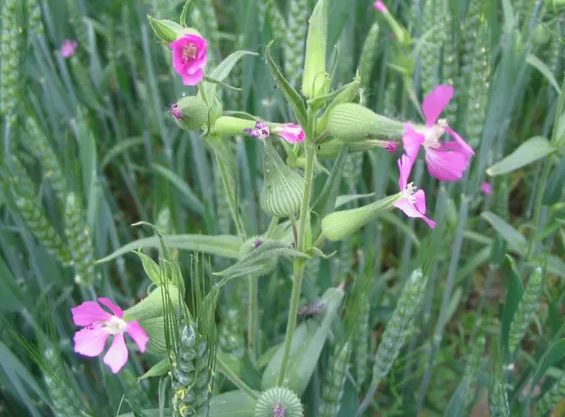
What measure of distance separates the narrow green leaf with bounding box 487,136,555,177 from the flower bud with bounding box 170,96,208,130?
55 centimetres

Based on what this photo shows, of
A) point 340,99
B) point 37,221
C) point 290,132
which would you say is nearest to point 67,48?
point 37,221

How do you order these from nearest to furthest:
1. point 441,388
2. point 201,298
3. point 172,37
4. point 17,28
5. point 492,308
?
point 201,298, point 172,37, point 17,28, point 441,388, point 492,308

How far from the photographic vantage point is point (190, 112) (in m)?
0.82

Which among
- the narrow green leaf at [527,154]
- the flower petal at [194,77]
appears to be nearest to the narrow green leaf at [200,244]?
the flower petal at [194,77]

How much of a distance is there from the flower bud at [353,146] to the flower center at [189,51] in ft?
0.58

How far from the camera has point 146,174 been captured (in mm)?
1854

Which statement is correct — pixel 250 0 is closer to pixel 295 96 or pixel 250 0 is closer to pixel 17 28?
pixel 17 28

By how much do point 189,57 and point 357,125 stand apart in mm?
218

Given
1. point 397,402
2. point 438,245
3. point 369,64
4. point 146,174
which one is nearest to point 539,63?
point 369,64

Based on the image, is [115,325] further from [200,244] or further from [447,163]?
[447,163]

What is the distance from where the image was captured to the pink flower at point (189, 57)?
30.7 inches

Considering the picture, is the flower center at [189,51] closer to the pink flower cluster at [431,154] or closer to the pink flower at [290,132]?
the pink flower at [290,132]

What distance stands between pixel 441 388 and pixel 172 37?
101 cm

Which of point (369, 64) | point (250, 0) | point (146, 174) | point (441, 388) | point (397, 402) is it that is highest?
point (250, 0)
